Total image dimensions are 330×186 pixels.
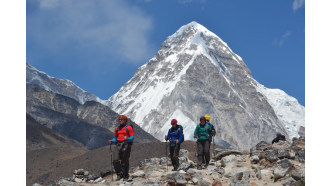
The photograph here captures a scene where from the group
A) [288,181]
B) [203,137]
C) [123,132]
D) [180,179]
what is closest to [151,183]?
[180,179]

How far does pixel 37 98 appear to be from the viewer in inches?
7096

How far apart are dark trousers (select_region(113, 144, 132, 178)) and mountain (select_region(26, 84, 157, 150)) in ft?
399

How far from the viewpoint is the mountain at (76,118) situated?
142m

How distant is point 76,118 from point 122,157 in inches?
5998

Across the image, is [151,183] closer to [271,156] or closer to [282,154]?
[271,156]

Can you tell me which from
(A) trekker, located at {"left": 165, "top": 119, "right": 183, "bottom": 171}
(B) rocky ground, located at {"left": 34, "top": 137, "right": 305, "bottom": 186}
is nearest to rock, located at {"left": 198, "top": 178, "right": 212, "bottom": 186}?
(B) rocky ground, located at {"left": 34, "top": 137, "right": 305, "bottom": 186}

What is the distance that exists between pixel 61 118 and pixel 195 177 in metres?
152

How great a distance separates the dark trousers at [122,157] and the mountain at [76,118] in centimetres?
12174

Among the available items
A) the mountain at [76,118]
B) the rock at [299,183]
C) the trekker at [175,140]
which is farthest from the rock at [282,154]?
the mountain at [76,118]

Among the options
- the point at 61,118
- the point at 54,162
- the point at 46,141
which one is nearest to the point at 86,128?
the point at 61,118

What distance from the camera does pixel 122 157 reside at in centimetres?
1305

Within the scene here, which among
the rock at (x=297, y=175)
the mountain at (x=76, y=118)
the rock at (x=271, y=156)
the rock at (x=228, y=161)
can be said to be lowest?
the rock at (x=297, y=175)

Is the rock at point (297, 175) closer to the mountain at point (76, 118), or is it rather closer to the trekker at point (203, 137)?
the trekker at point (203, 137)

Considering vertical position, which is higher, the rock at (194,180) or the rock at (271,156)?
the rock at (271,156)
